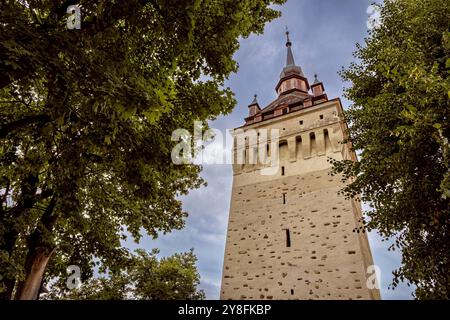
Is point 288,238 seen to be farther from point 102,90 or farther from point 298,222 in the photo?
point 102,90

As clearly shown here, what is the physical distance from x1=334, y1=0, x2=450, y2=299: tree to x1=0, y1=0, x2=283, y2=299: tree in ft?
11.6

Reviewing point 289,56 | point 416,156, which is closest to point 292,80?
point 289,56

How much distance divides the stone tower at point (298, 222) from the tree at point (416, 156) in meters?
3.45

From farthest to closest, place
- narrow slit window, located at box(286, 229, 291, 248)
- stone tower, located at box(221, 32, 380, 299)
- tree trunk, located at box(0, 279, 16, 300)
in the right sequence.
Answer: narrow slit window, located at box(286, 229, 291, 248), stone tower, located at box(221, 32, 380, 299), tree trunk, located at box(0, 279, 16, 300)

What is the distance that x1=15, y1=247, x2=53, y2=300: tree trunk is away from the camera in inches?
329

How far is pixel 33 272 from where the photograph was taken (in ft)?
27.9

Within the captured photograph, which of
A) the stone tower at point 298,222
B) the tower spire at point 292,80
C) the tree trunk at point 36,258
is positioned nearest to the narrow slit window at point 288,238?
the stone tower at point 298,222

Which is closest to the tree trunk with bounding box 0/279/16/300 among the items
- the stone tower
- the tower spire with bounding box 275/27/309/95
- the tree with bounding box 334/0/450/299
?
the stone tower

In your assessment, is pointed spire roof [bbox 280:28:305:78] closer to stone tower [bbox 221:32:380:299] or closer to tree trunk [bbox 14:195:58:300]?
stone tower [bbox 221:32:380:299]

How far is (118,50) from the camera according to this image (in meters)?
5.11

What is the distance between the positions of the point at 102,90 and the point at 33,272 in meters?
7.16

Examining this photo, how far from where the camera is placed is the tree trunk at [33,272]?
27.4 ft

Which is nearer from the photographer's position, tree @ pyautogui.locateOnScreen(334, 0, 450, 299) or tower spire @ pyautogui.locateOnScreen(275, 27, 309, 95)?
tree @ pyautogui.locateOnScreen(334, 0, 450, 299)
